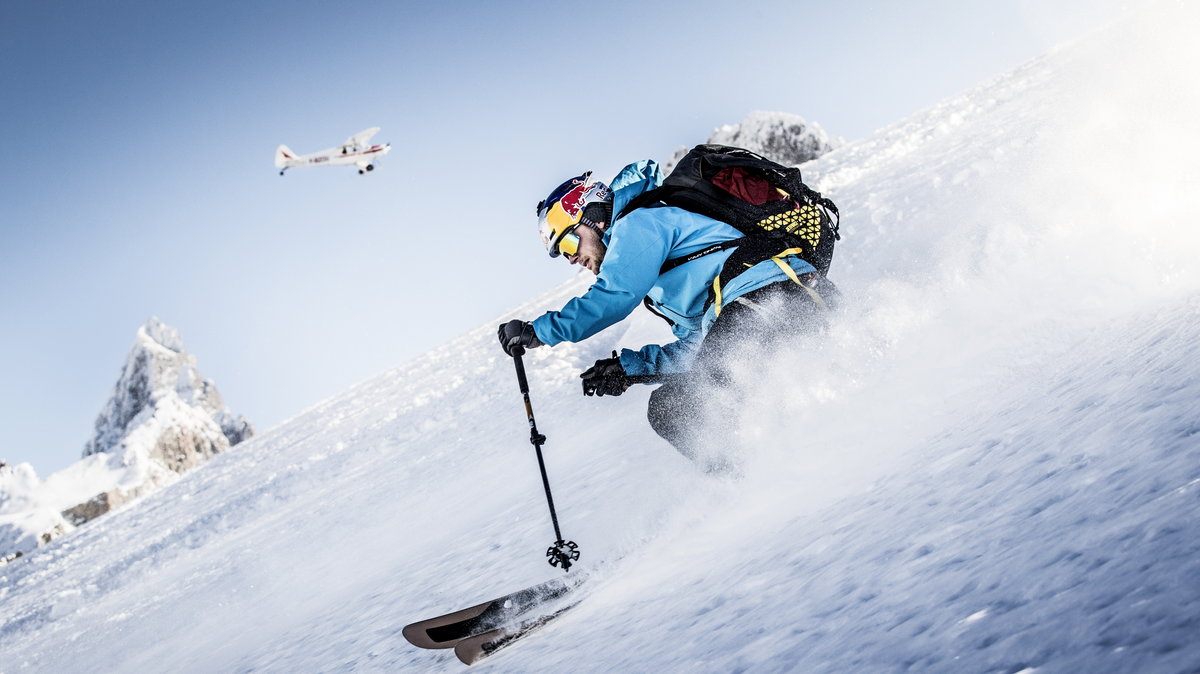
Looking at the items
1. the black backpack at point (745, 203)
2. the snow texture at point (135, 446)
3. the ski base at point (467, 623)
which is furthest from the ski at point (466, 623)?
the snow texture at point (135, 446)

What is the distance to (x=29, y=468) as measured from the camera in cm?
11044

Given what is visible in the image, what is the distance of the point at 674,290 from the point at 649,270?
0.44 m

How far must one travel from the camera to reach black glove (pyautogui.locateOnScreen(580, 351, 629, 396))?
18.6ft

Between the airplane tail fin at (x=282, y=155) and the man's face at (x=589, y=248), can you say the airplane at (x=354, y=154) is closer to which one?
the airplane tail fin at (x=282, y=155)

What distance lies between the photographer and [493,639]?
3430 millimetres

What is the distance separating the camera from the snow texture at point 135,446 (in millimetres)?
80363

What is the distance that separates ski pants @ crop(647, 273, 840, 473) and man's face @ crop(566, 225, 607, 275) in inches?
41.2

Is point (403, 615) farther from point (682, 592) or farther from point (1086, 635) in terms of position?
point (1086, 635)

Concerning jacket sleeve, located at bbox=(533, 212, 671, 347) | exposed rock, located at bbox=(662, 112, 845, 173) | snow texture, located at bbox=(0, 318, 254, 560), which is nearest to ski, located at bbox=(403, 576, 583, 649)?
jacket sleeve, located at bbox=(533, 212, 671, 347)

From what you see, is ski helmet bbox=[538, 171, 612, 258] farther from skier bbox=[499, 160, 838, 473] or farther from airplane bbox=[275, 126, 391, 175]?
airplane bbox=[275, 126, 391, 175]

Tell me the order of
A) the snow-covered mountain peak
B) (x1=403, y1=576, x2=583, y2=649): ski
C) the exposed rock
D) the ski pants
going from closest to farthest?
1. (x1=403, y1=576, x2=583, y2=649): ski
2. the ski pants
3. the exposed rock
4. the snow-covered mountain peak

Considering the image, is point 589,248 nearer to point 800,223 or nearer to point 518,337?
point 518,337

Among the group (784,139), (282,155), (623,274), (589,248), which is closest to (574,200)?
(589,248)

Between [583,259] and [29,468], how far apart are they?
14191 cm
